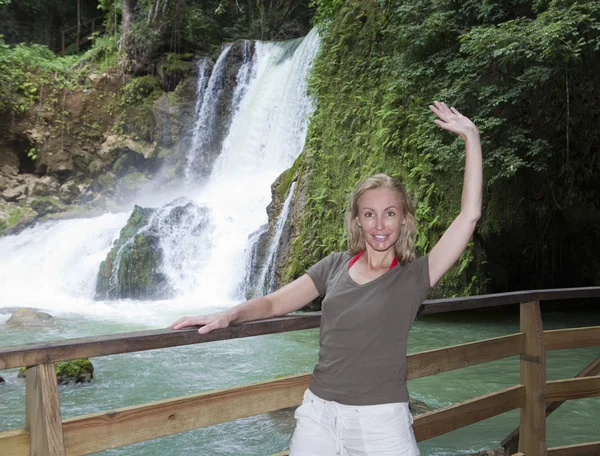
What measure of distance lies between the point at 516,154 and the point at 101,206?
13.8 metres

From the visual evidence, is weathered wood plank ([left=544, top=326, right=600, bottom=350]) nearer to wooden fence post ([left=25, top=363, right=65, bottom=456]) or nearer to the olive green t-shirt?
the olive green t-shirt

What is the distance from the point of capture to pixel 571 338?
3.27m


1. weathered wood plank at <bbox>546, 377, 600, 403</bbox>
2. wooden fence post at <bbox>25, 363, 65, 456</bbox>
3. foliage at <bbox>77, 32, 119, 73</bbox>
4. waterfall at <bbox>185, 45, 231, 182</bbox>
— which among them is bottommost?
weathered wood plank at <bbox>546, 377, 600, 403</bbox>

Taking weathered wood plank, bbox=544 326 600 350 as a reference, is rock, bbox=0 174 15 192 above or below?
above

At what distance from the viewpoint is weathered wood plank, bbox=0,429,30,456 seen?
1696 mm

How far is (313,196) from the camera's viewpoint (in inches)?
457

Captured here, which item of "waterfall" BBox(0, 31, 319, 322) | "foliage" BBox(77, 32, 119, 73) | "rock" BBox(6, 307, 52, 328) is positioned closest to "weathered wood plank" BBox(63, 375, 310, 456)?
"rock" BBox(6, 307, 52, 328)

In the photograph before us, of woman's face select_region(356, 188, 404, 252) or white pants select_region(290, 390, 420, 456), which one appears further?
woman's face select_region(356, 188, 404, 252)

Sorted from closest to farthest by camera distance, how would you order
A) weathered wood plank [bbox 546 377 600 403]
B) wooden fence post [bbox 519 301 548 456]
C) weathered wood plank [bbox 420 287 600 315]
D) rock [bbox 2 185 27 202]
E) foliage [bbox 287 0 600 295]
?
weathered wood plank [bbox 420 287 600 315] → wooden fence post [bbox 519 301 548 456] → weathered wood plank [bbox 546 377 600 403] → foliage [bbox 287 0 600 295] → rock [bbox 2 185 27 202]

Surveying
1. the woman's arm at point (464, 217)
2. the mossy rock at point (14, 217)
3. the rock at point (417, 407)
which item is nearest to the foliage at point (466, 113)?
the rock at point (417, 407)

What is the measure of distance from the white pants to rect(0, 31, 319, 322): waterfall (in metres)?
9.24

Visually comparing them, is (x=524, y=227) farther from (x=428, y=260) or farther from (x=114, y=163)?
(x=114, y=163)

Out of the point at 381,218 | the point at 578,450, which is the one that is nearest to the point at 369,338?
the point at 381,218

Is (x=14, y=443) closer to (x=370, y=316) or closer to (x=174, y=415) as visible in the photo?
(x=174, y=415)
